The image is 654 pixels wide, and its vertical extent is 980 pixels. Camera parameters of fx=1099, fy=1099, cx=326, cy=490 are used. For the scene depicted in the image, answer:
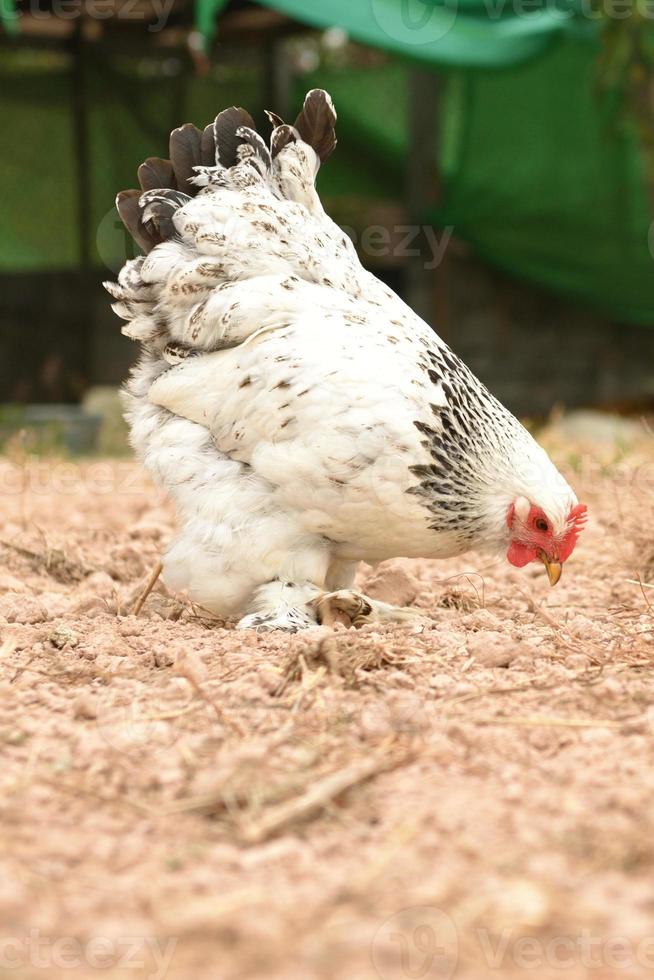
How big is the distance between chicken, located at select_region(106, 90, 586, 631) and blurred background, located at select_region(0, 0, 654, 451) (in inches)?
161

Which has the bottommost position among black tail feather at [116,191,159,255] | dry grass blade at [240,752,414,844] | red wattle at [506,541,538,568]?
red wattle at [506,541,538,568]

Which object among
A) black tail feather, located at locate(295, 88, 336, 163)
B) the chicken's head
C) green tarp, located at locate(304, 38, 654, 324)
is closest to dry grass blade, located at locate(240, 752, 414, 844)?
the chicken's head

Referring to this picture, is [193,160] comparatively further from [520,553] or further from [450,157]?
[450,157]

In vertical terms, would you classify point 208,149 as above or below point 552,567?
above

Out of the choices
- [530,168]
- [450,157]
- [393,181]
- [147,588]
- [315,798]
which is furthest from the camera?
[393,181]

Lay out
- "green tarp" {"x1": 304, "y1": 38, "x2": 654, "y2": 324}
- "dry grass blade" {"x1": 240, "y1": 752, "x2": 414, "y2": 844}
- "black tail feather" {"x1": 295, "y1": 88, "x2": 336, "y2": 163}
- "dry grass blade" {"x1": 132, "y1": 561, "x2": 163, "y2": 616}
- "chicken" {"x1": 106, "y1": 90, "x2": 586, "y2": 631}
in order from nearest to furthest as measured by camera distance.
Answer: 1. "dry grass blade" {"x1": 240, "y1": 752, "x2": 414, "y2": 844}
2. "chicken" {"x1": 106, "y1": 90, "x2": 586, "y2": 631}
3. "dry grass blade" {"x1": 132, "y1": 561, "x2": 163, "y2": 616}
4. "black tail feather" {"x1": 295, "y1": 88, "x2": 336, "y2": 163}
5. "green tarp" {"x1": 304, "y1": 38, "x2": 654, "y2": 324}

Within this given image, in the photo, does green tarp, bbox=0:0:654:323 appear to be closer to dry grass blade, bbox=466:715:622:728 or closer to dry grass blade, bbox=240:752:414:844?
dry grass blade, bbox=466:715:622:728

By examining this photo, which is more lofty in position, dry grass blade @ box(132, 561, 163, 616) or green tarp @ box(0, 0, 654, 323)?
green tarp @ box(0, 0, 654, 323)

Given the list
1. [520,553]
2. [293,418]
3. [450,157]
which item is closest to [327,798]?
[293,418]

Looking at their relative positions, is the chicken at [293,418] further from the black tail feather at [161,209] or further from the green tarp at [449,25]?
the green tarp at [449,25]

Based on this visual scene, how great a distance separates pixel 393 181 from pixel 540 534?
20.8 feet

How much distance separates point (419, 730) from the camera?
2.20 metres

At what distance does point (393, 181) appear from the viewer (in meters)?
8.98

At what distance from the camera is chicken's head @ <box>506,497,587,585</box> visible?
3211mm
